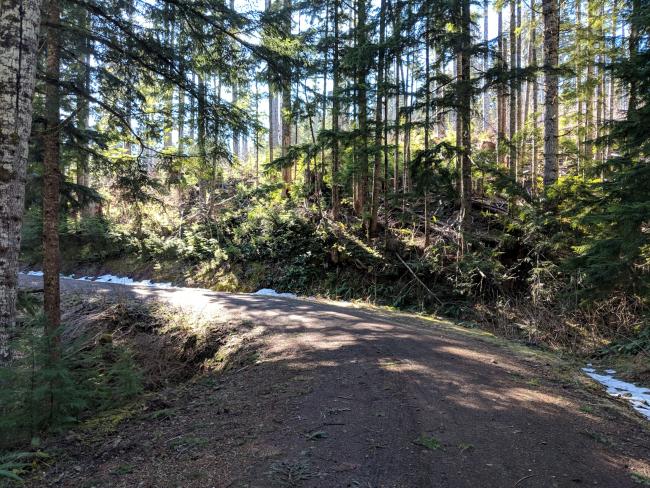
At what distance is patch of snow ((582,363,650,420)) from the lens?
5.54 m

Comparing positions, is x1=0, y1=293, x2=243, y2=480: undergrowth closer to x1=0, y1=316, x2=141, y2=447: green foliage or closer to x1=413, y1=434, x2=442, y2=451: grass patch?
x1=0, y1=316, x2=141, y2=447: green foliage

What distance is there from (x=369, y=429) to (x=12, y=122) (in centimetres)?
463

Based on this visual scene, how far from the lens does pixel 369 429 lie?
12.3ft

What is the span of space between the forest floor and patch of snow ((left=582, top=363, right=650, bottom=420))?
30 cm

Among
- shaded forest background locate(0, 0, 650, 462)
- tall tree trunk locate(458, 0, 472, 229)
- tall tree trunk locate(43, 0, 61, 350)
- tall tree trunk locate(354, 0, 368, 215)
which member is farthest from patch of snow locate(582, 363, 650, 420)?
tall tree trunk locate(354, 0, 368, 215)

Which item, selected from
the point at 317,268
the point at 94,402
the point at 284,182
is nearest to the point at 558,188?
the point at 317,268

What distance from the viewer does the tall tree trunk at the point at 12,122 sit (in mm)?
4082

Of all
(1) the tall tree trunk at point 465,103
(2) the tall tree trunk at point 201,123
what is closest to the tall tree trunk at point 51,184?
(2) the tall tree trunk at point 201,123

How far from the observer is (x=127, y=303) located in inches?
433

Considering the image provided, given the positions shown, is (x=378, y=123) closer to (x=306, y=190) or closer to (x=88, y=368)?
(x=306, y=190)

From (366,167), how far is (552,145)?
571 cm

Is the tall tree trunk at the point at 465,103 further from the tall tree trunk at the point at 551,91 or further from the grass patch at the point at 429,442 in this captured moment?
the grass patch at the point at 429,442

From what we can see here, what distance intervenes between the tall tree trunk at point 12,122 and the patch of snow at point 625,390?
7.56 metres

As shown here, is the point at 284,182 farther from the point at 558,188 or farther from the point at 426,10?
the point at 558,188
